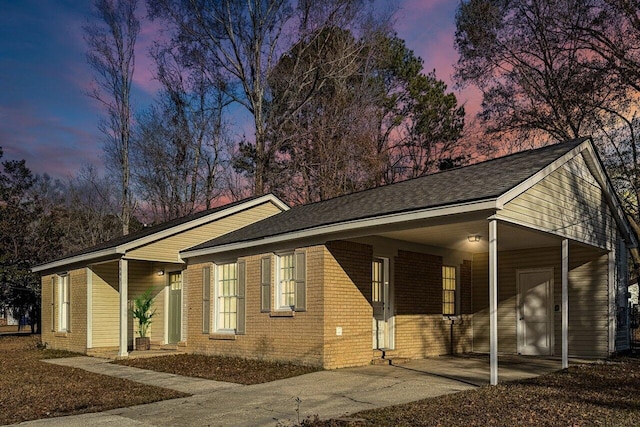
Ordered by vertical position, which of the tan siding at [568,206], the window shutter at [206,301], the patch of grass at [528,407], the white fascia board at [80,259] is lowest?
the patch of grass at [528,407]

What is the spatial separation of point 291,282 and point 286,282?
19 centimetres

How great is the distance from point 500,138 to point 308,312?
15010 mm

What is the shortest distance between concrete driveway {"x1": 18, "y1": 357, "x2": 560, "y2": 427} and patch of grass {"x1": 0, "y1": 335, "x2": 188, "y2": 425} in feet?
1.68

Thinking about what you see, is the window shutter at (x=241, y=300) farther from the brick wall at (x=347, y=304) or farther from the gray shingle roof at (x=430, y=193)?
the brick wall at (x=347, y=304)

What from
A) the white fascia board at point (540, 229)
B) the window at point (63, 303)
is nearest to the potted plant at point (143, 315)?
the window at point (63, 303)

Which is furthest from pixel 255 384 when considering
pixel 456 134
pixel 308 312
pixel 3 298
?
pixel 3 298

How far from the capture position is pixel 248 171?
3008 cm

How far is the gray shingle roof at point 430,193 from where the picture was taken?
34.5 ft

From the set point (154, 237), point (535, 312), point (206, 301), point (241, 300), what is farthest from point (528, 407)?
point (154, 237)

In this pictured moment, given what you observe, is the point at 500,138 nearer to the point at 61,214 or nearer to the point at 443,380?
the point at 443,380

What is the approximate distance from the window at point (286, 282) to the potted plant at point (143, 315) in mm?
6516

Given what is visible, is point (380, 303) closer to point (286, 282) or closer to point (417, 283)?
point (417, 283)

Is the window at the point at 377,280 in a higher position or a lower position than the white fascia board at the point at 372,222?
lower

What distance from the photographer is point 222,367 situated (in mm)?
13711
